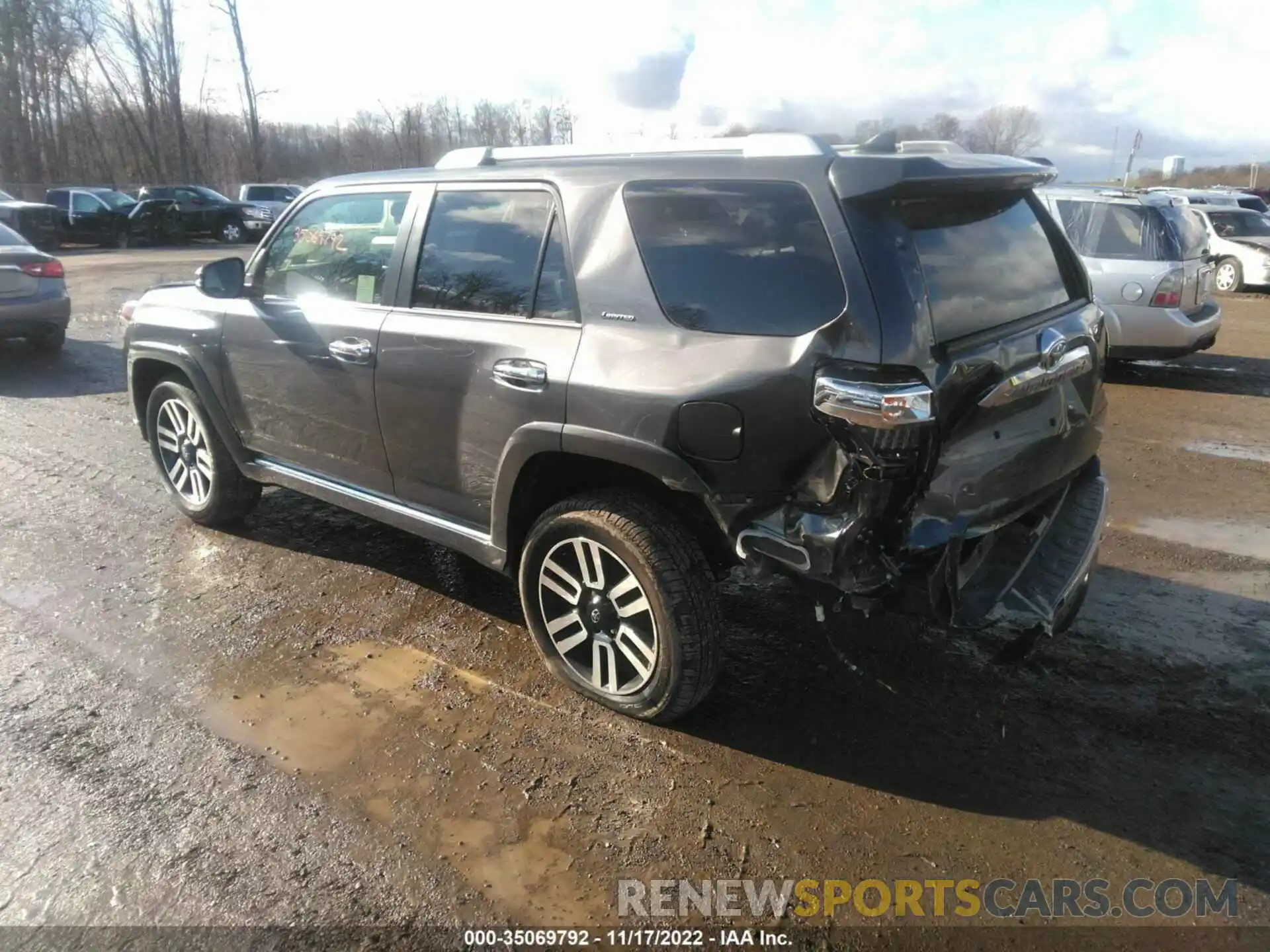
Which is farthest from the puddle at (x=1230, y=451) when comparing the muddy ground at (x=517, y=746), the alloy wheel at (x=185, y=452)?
the alloy wheel at (x=185, y=452)

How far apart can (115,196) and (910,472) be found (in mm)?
29694

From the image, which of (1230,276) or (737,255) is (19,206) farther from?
(1230,276)

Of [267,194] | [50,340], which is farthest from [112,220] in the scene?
[50,340]

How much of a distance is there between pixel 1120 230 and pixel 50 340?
37.3ft

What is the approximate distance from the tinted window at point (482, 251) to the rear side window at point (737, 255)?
0.47 meters

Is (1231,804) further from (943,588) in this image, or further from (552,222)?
(552,222)

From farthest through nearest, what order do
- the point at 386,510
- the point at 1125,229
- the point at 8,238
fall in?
the point at 8,238
the point at 1125,229
the point at 386,510

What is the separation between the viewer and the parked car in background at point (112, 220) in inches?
981

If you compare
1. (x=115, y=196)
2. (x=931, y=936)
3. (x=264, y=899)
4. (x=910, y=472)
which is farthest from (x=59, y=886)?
(x=115, y=196)

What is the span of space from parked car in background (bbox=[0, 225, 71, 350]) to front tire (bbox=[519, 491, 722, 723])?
330 inches

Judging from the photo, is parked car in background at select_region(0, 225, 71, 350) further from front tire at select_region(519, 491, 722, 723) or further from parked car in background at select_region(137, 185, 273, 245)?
parked car in background at select_region(137, 185, 273, 245)

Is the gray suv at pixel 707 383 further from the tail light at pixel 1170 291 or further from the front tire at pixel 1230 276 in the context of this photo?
the front tire at pixel 1230 276

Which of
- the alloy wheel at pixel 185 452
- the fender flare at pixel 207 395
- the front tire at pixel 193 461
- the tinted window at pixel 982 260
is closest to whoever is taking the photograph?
the tinted window at pixel 982 260

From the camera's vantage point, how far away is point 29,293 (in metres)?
9.36
